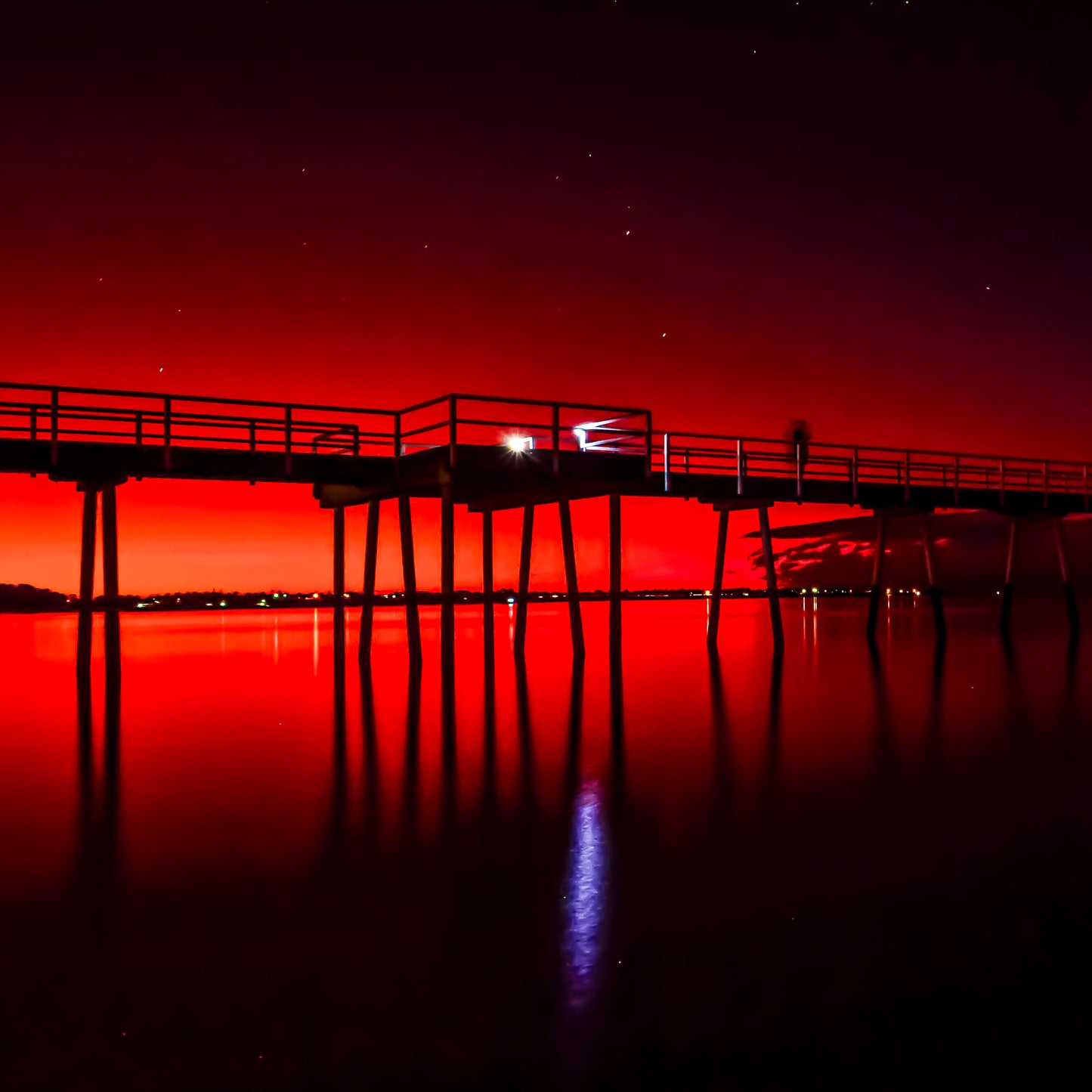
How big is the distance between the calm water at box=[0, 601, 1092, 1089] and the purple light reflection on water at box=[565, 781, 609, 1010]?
27mm

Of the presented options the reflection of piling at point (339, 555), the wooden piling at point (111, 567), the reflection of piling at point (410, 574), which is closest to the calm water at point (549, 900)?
the wooden piling at point (111, 567)

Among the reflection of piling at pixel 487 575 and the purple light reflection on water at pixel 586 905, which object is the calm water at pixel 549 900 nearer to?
the purple light reflection on water at pixel 586 905

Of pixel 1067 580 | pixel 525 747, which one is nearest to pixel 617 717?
pixel 525 747

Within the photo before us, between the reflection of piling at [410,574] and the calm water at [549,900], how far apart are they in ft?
18.9

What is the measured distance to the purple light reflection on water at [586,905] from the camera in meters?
5.12

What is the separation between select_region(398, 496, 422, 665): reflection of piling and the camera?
20.8m

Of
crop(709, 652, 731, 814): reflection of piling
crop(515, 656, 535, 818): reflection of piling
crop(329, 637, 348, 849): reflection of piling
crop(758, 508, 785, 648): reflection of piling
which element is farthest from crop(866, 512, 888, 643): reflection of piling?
crop(329, 637, 348, 849): reflection of piling

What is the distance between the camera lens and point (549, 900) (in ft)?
21.2

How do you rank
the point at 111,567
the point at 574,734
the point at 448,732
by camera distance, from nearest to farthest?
the point at 574,734 → the point at 448,732 → the point at 111,567

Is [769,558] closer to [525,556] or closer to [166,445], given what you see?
[525,556]

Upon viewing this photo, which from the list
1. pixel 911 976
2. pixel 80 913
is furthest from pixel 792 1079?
pixel 80 913

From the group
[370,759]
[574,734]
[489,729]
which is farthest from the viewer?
[489,729]

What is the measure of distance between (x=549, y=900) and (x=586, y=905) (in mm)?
254

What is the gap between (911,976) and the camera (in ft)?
16.8
